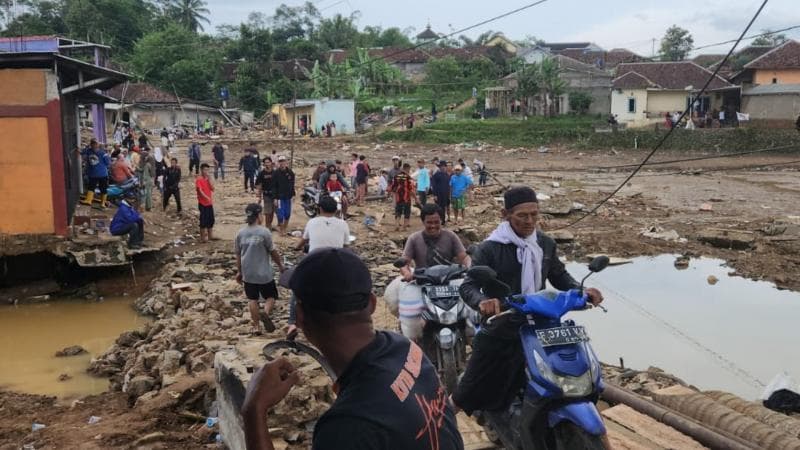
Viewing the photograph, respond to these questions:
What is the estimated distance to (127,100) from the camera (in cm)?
4622

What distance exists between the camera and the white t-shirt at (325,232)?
300 inches

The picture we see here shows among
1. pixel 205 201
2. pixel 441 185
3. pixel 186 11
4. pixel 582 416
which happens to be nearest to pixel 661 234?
pixel 441 185

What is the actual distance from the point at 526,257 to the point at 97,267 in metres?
9.84

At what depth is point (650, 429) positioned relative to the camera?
4.97 meters

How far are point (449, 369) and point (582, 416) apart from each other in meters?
1.91

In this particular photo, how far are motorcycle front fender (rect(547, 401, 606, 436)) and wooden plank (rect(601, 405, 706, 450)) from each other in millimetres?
1245

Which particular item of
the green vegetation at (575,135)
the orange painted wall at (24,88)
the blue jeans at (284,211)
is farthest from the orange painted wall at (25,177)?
the green vegetation at (575,135)

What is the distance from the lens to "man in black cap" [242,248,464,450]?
1.77 m

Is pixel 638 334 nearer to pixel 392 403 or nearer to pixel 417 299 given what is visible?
pixel 417 299

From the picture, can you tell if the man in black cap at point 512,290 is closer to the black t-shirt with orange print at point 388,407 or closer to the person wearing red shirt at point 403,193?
Result: the black t-shirt with orange print at point 388,407

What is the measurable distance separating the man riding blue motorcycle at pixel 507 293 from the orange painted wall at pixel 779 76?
146 ft

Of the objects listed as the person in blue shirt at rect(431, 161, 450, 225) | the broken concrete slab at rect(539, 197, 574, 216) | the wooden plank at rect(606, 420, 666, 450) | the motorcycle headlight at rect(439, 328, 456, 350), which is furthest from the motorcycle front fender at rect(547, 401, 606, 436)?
the broken concrete slab at rect(539, 197, 574, 216)

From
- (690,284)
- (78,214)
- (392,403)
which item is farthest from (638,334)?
(78,214)

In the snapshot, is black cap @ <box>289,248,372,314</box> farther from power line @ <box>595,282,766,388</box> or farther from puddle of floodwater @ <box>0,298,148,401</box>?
Result: power line @ <box>595,282,766,388</box>
